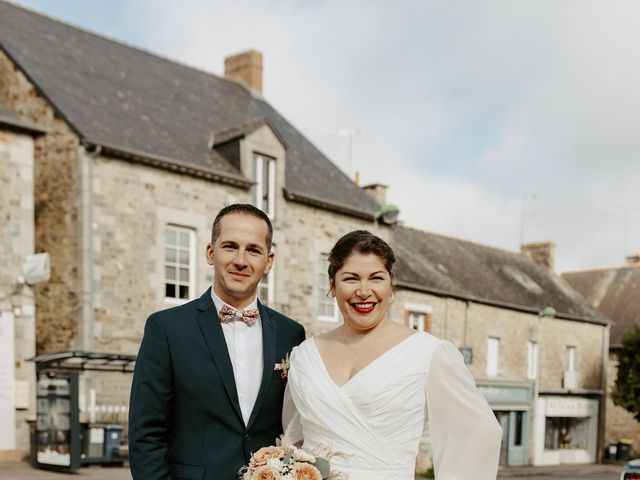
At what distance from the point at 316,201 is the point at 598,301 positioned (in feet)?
71.0

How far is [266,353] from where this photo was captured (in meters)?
3.62

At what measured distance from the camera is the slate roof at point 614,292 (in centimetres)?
3638

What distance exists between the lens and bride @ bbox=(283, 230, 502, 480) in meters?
3.38

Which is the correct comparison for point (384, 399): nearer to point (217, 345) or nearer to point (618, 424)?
point (217, 345)

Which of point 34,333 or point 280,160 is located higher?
point 280,160

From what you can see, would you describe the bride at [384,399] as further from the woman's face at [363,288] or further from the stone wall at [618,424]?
the stone wall at [618,424]

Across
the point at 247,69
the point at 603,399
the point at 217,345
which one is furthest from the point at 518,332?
the point at 217,345

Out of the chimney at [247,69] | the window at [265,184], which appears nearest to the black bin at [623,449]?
the window at [265,184]

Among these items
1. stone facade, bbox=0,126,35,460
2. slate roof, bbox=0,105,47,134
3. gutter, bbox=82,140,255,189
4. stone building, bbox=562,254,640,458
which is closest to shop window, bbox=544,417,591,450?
stone building, bbox=562,254,640,458

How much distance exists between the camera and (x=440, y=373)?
11.2ft

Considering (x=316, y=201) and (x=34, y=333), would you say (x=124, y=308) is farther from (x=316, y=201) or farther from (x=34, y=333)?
(x=316, y=201)

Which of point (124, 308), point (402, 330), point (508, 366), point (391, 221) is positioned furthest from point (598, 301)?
point (402, 330)

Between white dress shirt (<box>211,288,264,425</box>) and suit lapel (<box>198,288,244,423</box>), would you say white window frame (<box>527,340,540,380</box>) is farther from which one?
suit lapel (<box>198,288,244,423</box>)

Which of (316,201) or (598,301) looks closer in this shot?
(316,201)
